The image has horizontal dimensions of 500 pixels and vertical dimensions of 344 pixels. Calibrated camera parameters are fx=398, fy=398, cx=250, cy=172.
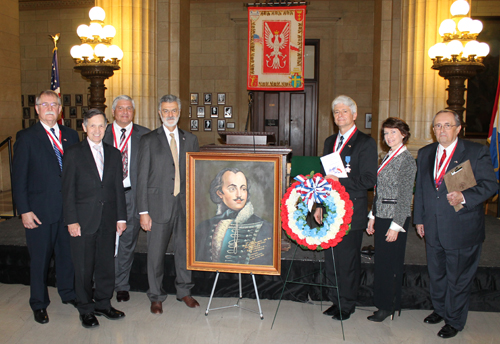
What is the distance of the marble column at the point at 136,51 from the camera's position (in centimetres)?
697

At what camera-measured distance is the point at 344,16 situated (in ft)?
35.6

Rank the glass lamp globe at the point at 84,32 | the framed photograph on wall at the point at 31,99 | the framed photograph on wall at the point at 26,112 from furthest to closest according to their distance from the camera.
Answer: the framed photograph on wall at the point at 26,112
the framed photograph on wall at the point at 31,99
the glass lamp globe at the point at 84,32

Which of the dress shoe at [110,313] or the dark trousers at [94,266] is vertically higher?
the dark trousers at [94,266]

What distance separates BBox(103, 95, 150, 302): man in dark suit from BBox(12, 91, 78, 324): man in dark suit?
527 millimetres

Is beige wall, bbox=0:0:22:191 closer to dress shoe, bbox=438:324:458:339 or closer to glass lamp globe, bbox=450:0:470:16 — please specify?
glass lamp globe, bbox=450:0:470:16

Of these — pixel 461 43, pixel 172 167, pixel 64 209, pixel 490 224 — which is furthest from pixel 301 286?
pixel 461 43

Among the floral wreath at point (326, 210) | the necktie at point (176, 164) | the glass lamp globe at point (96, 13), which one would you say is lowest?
the floral wreath at point (326, 210)

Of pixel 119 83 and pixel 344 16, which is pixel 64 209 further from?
pixel 344 16

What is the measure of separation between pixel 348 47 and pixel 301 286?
8497mm

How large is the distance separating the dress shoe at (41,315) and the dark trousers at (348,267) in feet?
8.39

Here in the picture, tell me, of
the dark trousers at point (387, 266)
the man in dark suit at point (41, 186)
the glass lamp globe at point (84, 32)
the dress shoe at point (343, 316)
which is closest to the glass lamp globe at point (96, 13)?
the glass lamp globe at point (84, 32)

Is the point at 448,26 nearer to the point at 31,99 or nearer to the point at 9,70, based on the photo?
the point at 9,70

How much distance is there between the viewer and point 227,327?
3.44 meters

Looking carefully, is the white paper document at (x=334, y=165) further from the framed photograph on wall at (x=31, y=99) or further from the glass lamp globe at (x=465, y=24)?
the framed photograph on wall at (x=31, y=99)
